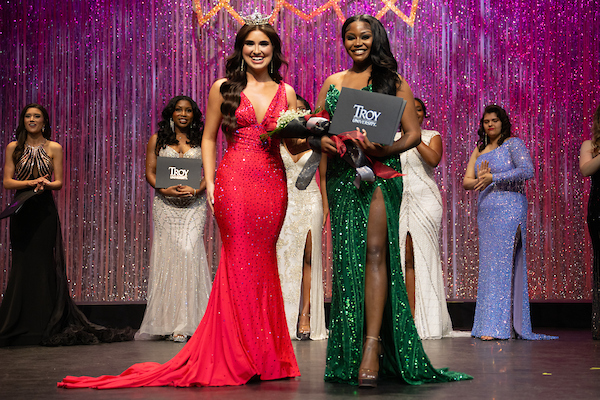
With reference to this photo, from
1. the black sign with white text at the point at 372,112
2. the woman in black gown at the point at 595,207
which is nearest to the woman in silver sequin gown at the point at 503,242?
the woman in black gown at the point at 595,207

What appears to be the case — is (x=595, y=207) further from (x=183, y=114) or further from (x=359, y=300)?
(x=183, y=114)

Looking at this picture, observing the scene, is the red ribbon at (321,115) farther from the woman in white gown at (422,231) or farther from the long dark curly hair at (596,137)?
the long dark curly hair at (596,137)

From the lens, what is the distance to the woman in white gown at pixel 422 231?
5.28 m

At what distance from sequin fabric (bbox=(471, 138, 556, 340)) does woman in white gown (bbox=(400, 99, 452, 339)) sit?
0.35 m

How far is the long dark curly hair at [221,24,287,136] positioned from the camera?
3.34 metres

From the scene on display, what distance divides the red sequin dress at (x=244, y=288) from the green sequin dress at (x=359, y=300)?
0.34 metres

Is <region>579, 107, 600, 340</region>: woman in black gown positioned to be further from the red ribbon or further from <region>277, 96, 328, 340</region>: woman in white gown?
the red ribbon

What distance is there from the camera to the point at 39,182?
17.0 ft

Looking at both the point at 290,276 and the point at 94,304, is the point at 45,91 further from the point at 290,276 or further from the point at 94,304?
the point at 290,276

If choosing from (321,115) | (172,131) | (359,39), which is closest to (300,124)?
(321,115)

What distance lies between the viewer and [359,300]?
3.00 meters

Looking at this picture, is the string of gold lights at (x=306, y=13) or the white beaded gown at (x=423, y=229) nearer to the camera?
the white beaded gown at (x=423, y=229)

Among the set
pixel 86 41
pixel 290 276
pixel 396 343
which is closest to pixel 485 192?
pixel 290 276

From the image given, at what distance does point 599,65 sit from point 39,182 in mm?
6131
